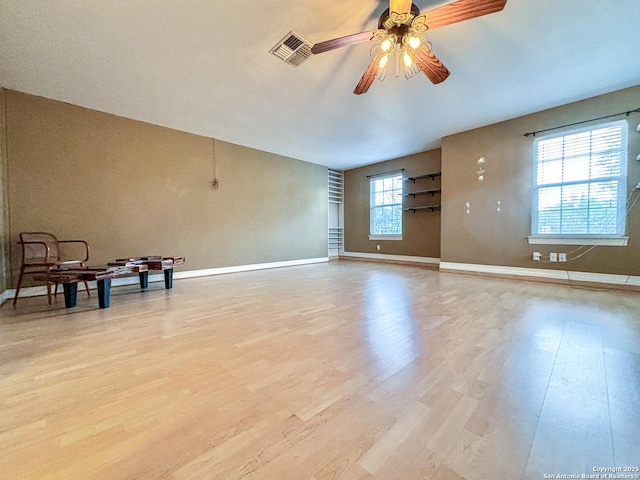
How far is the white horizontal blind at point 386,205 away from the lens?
259 inches

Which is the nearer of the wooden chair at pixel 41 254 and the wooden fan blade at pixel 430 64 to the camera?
the wooden fan blade at pixel 430 64

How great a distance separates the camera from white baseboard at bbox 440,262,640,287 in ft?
11.3

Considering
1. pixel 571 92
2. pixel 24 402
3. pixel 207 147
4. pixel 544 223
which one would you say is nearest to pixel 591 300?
pixel 544 223

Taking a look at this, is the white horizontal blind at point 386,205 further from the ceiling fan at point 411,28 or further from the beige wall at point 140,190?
the ceiling fan at point 411,28

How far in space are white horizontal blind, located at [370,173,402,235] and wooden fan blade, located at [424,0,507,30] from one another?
4.71 metres

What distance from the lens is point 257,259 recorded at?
5848 mm

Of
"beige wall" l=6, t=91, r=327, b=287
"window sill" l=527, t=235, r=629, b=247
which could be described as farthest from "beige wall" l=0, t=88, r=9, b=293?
"window sill" l=527, t=235, r=629, b=247

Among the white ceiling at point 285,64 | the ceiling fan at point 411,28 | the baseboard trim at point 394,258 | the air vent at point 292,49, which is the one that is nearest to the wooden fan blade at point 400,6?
the ceiling fan at point 411,28

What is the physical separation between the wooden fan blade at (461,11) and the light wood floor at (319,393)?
93.0 inches

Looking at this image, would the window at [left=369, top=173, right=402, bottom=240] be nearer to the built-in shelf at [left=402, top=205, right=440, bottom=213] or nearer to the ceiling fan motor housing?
the built-in shelf at [left=402, top=205, right=440, bottom=213]

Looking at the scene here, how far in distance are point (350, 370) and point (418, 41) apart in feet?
8.37

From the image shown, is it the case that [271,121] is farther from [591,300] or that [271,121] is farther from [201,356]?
[591,300]

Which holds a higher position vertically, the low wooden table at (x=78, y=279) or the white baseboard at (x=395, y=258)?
the low wooden table at (x=78, y=279)

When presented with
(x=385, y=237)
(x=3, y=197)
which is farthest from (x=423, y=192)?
(x=3, y=197)
